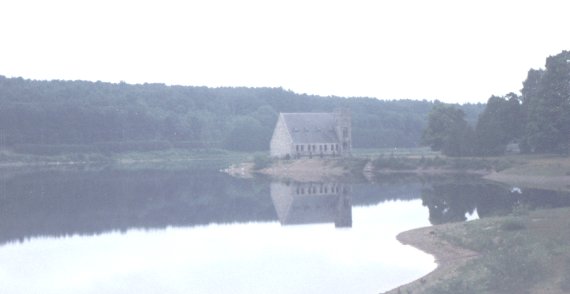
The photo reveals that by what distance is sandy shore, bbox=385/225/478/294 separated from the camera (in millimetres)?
22750

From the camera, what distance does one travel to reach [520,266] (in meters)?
A: 20.6

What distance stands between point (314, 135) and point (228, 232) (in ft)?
167

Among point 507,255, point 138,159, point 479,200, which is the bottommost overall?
point 479,200

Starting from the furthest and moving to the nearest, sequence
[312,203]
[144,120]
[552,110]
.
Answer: [144,120], [552,110], [312,203]

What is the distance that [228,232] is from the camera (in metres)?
37.7

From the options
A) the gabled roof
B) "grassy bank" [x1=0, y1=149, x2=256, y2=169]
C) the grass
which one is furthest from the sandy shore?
"grassy bank" [x1=0, y1=149, x2=256, y2=169]

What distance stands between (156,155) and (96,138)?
9172 millimetres

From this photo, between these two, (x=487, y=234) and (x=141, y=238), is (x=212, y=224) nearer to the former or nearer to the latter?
(x=141, y=238)

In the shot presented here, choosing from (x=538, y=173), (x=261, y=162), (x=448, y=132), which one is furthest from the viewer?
(x=261, y=162)

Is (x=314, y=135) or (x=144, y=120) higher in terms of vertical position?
(x=144, y=120)

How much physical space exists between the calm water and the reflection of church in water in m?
0.07

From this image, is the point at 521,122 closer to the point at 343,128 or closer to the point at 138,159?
the point at 343,128

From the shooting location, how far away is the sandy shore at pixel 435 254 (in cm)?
2275

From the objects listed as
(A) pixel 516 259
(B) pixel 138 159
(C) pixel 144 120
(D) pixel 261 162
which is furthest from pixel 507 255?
(C) pixel 144 120
